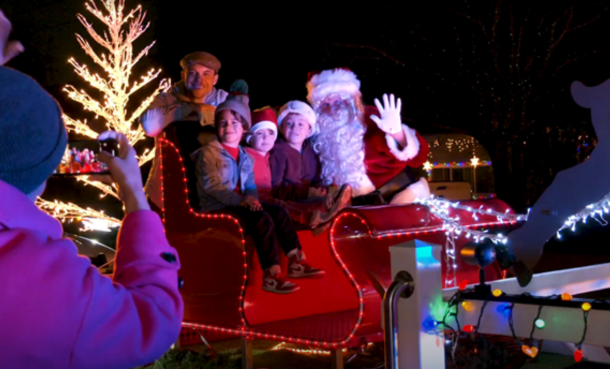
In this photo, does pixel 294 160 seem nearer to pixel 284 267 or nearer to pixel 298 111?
pixel 298 111

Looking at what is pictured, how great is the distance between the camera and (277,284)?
405 cm

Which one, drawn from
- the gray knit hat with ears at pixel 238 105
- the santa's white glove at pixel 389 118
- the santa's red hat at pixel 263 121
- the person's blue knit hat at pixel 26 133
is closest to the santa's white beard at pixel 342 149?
the santa's white glove at pixel 389 118

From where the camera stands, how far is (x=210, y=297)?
4.42 meters

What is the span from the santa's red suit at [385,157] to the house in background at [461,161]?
1243 cm

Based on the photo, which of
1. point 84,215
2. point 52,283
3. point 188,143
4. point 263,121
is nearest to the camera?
point 52,283

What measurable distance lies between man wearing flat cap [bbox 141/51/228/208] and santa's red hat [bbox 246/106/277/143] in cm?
35

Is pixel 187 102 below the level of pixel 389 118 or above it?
above

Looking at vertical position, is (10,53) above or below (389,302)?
above

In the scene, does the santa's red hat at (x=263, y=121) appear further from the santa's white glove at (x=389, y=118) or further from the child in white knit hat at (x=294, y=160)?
the santa's white glove at (x=389, y=118)

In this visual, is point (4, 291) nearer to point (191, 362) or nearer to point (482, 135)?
point (191, 362)

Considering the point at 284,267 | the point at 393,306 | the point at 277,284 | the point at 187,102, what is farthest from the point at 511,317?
the point at 187,102

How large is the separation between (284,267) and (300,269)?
185 millimetres

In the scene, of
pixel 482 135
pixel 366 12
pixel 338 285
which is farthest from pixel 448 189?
pixel 338 285

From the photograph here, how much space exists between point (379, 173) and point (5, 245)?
4.65 metres
